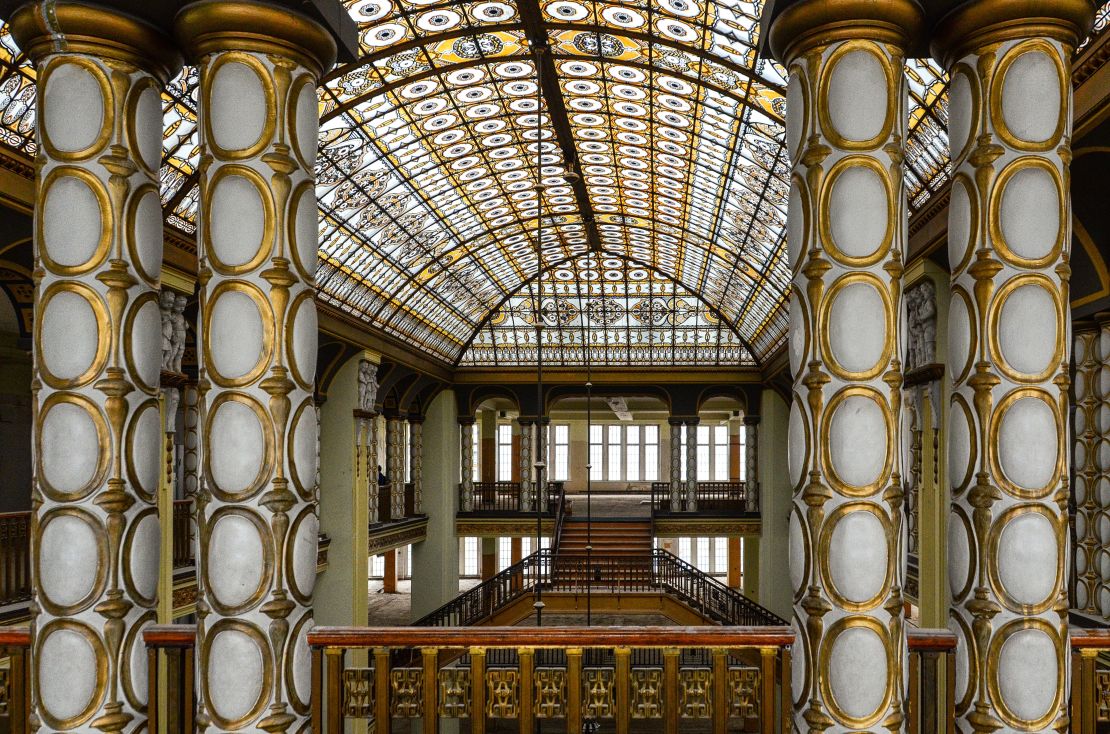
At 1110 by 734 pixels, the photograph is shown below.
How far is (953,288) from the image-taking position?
12.9 feet

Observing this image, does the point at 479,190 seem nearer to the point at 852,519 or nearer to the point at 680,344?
the point at 680,344

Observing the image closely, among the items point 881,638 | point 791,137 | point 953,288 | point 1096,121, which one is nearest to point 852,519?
point 881,638

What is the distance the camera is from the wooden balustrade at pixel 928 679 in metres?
3.87

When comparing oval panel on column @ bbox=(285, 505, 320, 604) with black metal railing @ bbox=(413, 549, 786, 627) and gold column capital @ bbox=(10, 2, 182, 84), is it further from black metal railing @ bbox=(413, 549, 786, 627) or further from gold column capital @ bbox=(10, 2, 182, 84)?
black metal railing @ bbox=(413, 549, 786, 627)

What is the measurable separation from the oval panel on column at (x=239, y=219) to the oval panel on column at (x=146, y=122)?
0.46 metres

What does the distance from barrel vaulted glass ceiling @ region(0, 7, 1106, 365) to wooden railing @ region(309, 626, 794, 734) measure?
3662 mm

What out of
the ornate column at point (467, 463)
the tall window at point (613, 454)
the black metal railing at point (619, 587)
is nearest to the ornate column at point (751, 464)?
the black metal railing at point (619, 587)

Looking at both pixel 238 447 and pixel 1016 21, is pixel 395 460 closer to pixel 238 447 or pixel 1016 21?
pixel 238 447

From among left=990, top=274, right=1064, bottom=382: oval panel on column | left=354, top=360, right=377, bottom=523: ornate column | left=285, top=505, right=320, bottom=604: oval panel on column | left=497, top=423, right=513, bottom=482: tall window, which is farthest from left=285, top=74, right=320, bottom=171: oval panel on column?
left=497, top=423, right=513, bottom=482: tall window

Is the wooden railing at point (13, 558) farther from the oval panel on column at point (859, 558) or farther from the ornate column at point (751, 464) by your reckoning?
the ornate column at point (751, 464)

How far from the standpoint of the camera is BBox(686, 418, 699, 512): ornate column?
2359 centimetres

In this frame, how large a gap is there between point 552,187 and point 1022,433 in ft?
43.8

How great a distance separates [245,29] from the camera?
148 inches

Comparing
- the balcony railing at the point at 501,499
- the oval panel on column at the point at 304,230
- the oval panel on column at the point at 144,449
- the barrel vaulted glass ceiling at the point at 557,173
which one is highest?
the barrel vaulted glass ceiling at the point at 557,173
